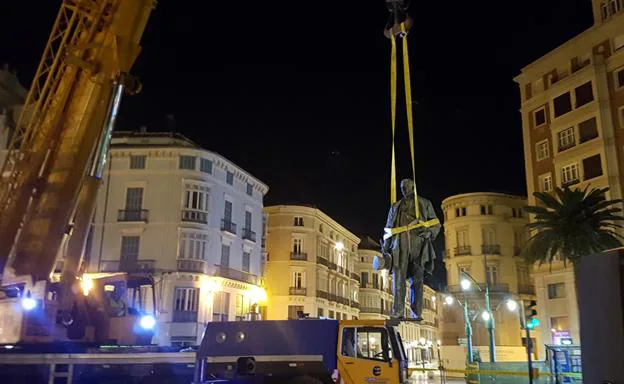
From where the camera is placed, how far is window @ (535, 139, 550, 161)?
47609 mm

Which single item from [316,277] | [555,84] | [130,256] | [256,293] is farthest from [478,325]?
[130,256]

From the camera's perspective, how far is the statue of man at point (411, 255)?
469 inches

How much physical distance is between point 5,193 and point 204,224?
32393mm

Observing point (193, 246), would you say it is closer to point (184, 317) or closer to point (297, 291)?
point (184, 317)

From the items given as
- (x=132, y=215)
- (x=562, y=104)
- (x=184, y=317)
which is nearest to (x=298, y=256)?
(x=184, y=317)

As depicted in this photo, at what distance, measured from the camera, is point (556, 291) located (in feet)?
145

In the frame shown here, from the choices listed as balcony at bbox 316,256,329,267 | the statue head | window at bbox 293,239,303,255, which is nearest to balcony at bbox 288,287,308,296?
window at bbox 293,239,303,255

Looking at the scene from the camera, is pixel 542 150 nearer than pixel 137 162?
Yes

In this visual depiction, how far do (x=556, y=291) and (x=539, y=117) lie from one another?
14102mm

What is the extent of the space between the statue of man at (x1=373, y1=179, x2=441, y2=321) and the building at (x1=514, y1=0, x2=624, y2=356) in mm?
32471

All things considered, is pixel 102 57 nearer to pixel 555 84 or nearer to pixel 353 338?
pixel 353 338

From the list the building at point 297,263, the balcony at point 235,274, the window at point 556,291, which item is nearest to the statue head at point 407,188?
the window at point 556,291

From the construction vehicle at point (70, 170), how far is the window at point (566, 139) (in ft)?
119

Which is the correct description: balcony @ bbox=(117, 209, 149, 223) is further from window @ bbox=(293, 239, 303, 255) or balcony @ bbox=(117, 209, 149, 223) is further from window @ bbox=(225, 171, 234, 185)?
window @ bbox=(293, 239, 303, 255)
